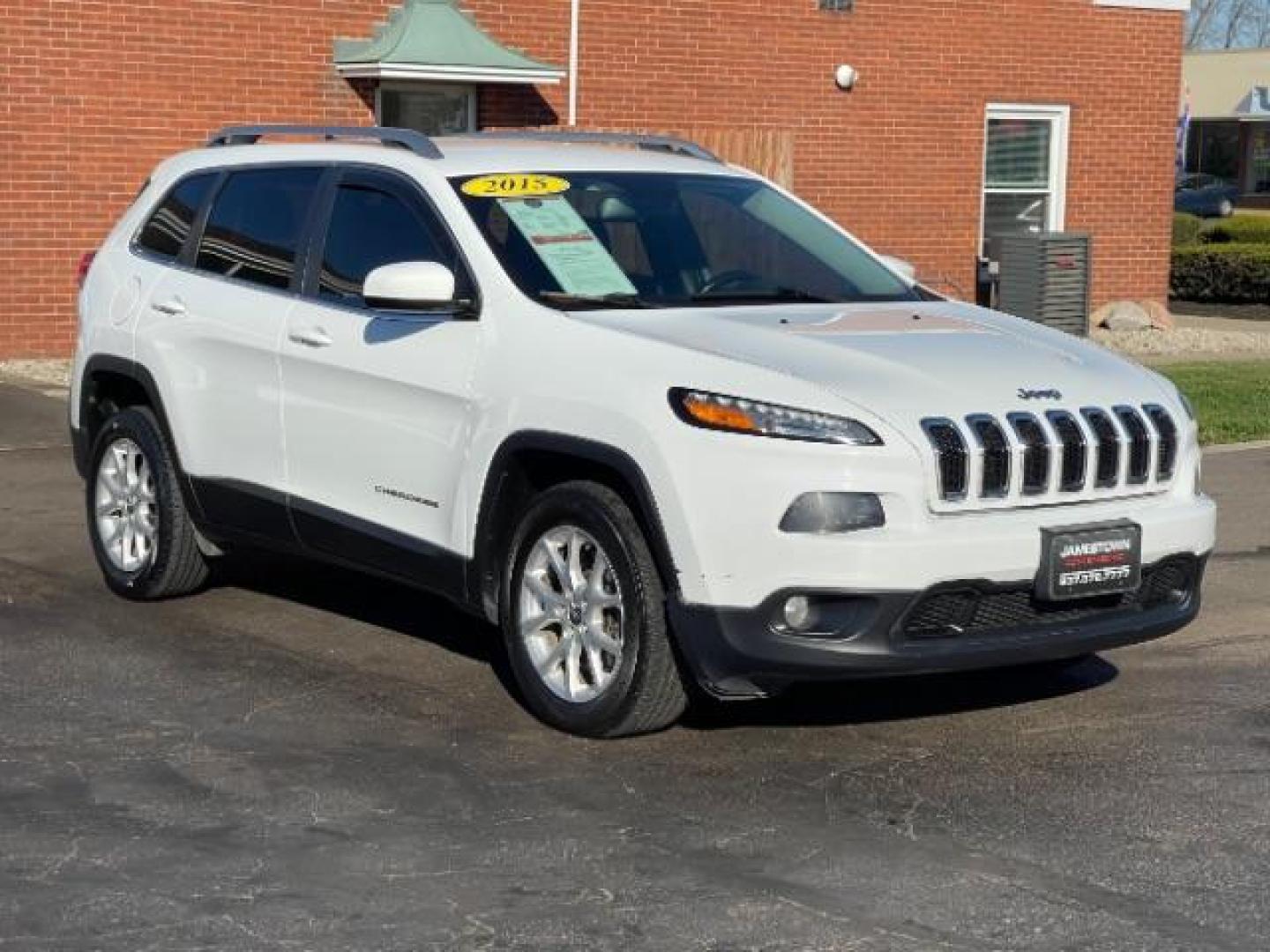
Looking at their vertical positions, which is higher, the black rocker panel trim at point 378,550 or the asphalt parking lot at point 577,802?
the black rocker panel trim at point 378,550

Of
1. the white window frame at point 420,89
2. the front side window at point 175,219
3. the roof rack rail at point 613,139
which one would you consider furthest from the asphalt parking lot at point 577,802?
the white window frame at point 420,89

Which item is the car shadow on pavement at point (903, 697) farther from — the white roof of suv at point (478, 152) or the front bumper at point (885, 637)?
the white roof of suv at point (478, 152)

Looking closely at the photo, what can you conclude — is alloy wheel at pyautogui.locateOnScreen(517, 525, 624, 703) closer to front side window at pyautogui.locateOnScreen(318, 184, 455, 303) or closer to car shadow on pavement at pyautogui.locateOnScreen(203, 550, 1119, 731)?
car shadow on pavement at pyautogui.locateOnScreen(203, 550, 1119, 731)

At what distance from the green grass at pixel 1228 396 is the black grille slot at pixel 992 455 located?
7393 mm

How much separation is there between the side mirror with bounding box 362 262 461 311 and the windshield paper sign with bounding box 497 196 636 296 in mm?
353

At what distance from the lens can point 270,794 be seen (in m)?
6.25

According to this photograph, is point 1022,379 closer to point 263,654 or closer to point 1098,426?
point 1098,426

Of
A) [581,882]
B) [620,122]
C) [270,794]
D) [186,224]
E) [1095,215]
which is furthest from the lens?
[1095,215]

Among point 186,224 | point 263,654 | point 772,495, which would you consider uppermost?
point 186,224

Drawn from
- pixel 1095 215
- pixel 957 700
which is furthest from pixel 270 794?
pixel 1095 215

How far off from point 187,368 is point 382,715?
6.34 ft

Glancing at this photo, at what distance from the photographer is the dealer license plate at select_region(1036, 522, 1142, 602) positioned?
6.54 meters

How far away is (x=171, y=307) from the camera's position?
8.60m

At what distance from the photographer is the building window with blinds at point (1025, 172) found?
2231 cm
